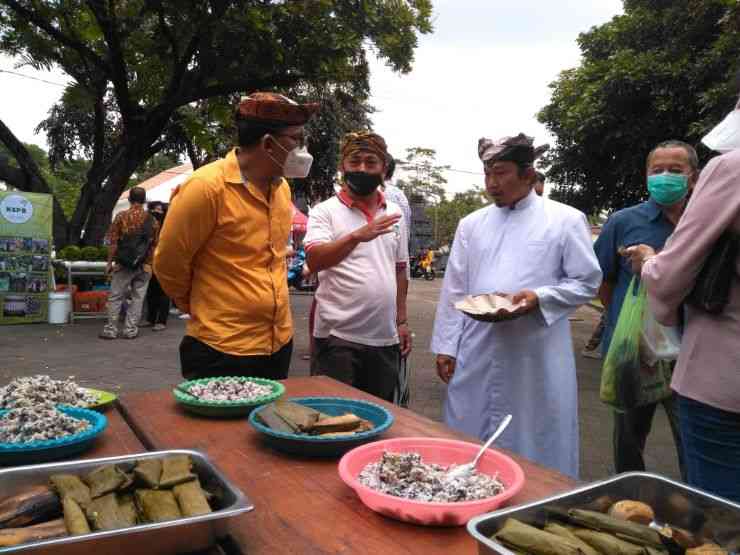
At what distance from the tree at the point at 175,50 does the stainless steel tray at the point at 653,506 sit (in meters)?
8.66

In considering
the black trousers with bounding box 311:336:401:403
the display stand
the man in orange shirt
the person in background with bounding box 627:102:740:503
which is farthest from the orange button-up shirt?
the display stand

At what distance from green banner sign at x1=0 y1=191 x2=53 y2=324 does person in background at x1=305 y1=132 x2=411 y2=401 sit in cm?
750

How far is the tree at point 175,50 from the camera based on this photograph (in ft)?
29.6

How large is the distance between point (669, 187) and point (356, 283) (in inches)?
60.2

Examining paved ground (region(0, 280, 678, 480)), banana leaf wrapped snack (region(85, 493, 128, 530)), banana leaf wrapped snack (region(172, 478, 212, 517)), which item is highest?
banana leaf wrapped snack (region(172, 478, 212, 517))

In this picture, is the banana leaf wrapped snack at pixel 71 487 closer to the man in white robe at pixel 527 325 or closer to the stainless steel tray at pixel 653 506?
the stainless steel tray at pixel 653 506

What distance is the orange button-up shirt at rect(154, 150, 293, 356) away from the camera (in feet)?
7.55

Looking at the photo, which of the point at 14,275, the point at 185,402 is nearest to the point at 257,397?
the point at 185,402

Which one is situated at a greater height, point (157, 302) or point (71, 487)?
point (71, 487)

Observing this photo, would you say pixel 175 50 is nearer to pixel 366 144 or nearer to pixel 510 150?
pixel 366 144

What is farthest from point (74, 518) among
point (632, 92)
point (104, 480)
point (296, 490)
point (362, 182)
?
point (632, 92)

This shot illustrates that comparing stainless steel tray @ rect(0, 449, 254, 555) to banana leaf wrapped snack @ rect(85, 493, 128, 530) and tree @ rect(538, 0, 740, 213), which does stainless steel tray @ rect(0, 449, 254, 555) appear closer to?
banana leaf wrapped snack @ rect(85, 493, 128, 530)

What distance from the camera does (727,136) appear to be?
1733 mm

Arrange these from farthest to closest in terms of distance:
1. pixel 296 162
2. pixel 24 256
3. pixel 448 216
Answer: pixel 448 216, pixel 24 256, pixel 296 162
